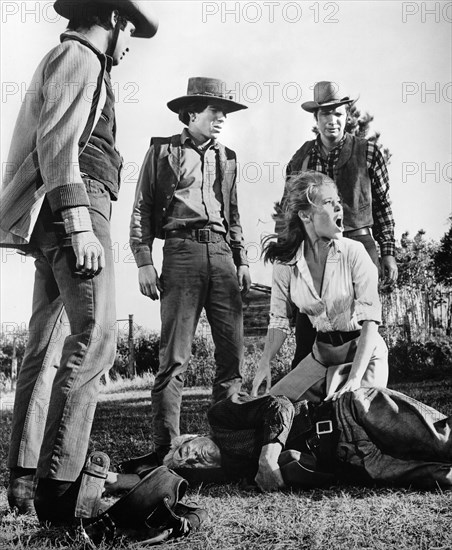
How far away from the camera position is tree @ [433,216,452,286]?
3721 millimetres

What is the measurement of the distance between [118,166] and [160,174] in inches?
31.7

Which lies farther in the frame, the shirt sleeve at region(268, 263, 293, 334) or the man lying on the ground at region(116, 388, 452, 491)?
the shirt sleeve at region(268, 263, 293, 334)

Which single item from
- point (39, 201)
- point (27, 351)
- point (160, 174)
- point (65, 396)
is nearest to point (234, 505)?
point (65, 396)

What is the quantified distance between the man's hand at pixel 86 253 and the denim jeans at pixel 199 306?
0.98 meters

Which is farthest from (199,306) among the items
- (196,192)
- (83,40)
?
(83,40)

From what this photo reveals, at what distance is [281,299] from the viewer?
2.97 m

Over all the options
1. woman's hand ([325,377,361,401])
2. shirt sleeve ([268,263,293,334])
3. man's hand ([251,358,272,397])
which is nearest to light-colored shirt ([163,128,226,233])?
shirt sleeve ([268,263,293,334])

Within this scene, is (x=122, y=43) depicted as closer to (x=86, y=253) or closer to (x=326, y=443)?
(x=86, y=253)

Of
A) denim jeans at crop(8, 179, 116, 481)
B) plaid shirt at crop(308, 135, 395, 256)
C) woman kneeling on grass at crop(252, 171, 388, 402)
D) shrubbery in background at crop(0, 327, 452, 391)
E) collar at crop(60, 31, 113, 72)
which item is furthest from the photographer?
shrubbery in background at crop(0, 327, 452, 391)

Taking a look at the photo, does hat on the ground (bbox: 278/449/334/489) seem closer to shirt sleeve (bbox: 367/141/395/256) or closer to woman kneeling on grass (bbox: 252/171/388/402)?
woman kneeling on grass (bbox: 252/171/388/402)

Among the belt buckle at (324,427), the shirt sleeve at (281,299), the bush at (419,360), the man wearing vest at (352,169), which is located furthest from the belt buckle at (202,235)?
the bush at (419,360)

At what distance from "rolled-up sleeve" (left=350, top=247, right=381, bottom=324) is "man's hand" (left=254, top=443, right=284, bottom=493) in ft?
2.17

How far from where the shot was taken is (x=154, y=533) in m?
1.79

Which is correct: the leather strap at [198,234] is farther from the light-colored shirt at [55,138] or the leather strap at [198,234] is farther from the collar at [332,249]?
the light-colored shirt at [55,138]
